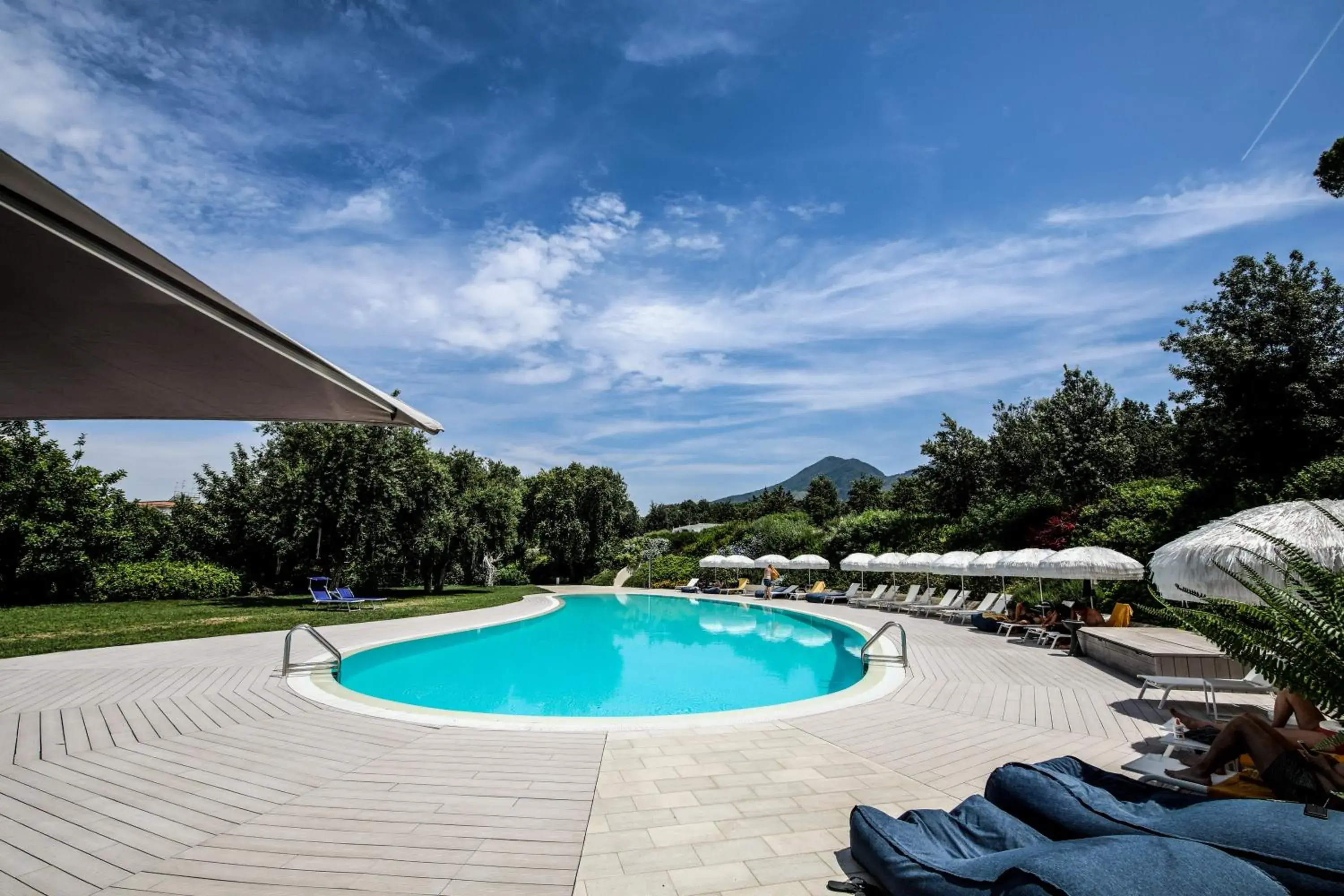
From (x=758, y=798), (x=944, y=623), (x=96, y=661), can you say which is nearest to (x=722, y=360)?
(x=944, y=623)

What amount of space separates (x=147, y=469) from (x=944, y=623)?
91.1ft

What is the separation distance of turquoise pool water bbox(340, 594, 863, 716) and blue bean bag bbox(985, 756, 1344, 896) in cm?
558

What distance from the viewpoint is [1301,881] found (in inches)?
61.9

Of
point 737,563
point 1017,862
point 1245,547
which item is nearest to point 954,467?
point 737,563

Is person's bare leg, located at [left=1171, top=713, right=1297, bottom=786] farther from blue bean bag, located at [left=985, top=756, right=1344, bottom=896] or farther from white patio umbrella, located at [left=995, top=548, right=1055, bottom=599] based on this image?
white patio umbrella, located at [left=995, top=548, right=1055, bottom=599]

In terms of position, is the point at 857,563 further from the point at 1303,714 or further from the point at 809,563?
the point at 1303,714

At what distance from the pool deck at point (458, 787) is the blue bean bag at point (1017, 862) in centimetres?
56

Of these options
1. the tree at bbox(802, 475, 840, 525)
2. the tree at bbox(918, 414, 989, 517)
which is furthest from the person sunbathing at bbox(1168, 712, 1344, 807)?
the tree at bbox(802, 475, 840, 525)

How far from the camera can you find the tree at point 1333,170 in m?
10.4

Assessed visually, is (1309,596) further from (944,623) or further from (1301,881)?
(944,623)

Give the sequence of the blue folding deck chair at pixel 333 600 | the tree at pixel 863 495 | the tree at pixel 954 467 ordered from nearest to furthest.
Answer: the blue folding deck chair at pixel 333 600 → the tree at pixel 954 467 → the tree at pixel 863 495

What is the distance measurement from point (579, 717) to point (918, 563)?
42.0 ft

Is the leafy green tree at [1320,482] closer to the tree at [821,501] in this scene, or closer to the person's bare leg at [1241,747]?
the person's bare leg at [1241,747]

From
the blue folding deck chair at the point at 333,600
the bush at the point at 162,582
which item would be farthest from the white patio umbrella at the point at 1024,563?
the bush at the point at 162,582
